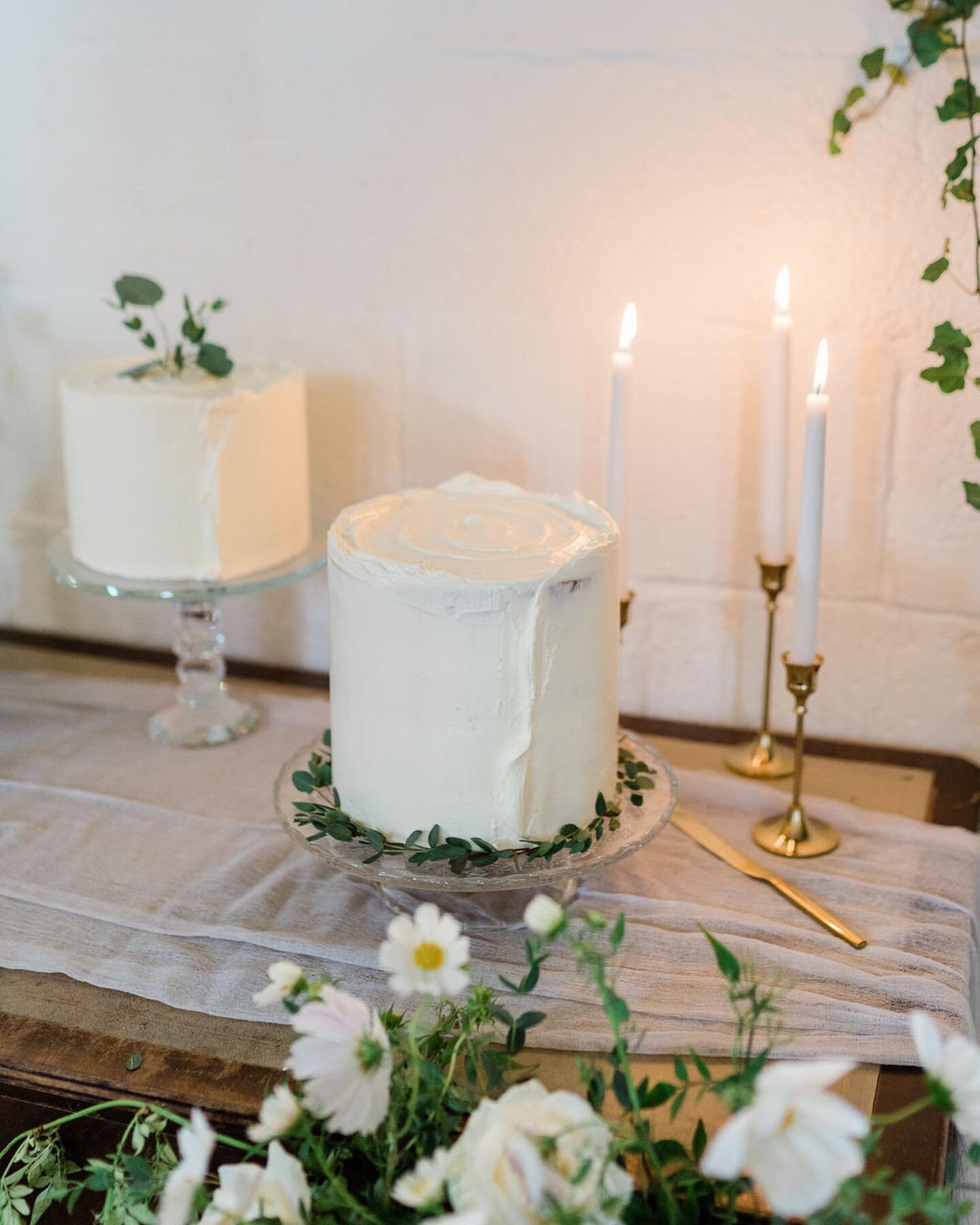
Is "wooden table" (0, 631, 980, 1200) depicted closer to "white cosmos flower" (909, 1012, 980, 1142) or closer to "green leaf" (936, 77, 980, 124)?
"white cosmos flower" (909, 1012, 980, 1142)

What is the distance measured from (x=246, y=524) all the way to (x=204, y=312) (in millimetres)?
261

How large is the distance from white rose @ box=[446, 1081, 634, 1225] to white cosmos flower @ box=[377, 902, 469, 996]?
51 mm

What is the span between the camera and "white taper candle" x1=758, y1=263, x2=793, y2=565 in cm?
96

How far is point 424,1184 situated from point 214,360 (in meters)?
0.67

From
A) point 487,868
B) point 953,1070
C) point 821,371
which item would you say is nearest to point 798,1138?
point 953,1070

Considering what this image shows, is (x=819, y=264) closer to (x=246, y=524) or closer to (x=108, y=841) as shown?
(x=246, y=524)

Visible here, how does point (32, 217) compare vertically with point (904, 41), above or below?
below

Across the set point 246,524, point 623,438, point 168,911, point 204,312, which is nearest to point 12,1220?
point 168,911

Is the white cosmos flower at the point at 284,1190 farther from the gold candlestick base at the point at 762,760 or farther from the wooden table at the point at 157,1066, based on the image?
the gold candlestick base at the point at 762,760

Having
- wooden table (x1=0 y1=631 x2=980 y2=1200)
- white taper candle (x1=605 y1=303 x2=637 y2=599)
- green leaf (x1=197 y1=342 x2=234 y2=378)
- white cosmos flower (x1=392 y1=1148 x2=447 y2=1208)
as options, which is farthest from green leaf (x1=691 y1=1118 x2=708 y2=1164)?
green leaf (x1=197 y1=342 x2=234 y2=378)

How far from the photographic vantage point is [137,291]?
1021 millimetres

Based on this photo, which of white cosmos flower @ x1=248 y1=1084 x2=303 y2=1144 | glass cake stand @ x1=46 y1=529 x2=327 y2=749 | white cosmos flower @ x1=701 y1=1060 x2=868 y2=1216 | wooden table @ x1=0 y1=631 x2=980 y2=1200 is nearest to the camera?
white cosmos flower @ x1=701 y1=1060 x2=868 y2=1216

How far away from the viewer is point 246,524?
3.28 ft

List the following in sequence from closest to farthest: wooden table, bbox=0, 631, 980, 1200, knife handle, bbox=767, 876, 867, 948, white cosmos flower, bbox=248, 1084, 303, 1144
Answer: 1. white cosmos flower, bbox=248, 1084, 303, 1144
2. wooden table, bbox=0, 631, 980, 1200
3. knife handle, bbox=767, 876, 867, 948
